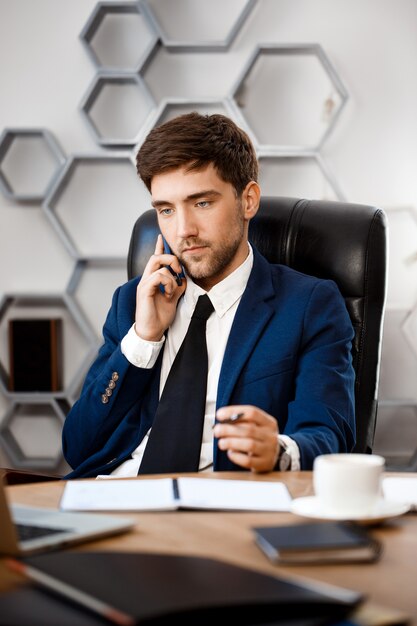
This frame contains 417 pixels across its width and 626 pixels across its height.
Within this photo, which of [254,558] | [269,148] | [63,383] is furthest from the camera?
[63,383]

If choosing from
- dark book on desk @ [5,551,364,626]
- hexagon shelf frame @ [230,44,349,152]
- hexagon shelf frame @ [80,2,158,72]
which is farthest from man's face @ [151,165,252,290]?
hexagon shelf frame @ [80,2,158,72]

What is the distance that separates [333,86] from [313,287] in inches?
69.3

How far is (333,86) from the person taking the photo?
3.31 m

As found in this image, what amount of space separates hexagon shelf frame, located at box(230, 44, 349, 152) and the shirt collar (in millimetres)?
1457

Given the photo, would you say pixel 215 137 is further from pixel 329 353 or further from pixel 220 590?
pixel 220 590

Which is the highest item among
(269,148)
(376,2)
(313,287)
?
(376,2)

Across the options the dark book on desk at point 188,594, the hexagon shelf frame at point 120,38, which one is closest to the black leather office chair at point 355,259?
the dark book on desk at point 188,594

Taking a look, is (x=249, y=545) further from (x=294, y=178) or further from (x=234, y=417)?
(x=294, y=178)

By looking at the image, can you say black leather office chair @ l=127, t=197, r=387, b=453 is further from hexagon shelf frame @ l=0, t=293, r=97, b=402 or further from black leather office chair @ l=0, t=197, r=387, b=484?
hexagon shelf frame @ l=0, t=293, r=97, b=402

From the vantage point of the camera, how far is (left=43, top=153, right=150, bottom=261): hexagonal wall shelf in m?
3.39

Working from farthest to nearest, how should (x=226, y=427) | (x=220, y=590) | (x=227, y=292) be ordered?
(x=227, y=292)
(x=226, y=427)
(x=220, y=590)

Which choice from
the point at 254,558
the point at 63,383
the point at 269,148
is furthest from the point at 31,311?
the point at 254,558

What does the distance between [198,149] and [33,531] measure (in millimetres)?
1121

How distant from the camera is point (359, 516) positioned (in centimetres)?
92
